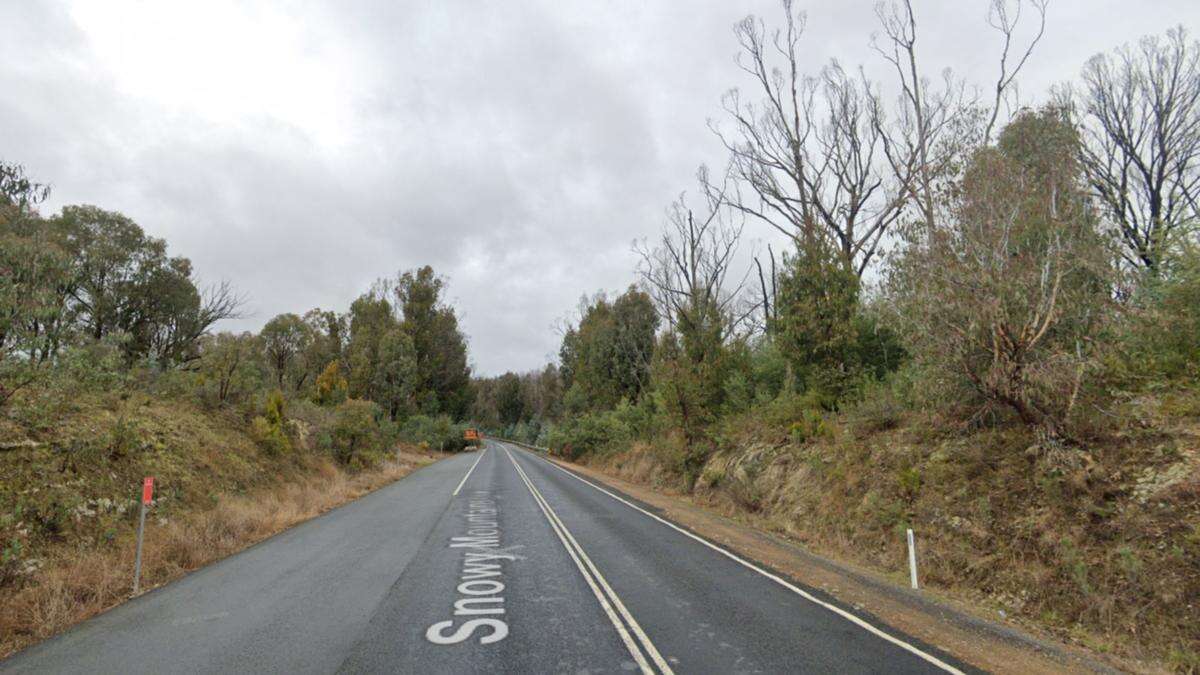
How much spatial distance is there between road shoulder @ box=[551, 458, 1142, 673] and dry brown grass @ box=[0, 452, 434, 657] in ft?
30.5

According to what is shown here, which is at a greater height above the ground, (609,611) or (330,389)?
Result: (330,389)

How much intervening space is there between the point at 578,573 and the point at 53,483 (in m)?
9.08

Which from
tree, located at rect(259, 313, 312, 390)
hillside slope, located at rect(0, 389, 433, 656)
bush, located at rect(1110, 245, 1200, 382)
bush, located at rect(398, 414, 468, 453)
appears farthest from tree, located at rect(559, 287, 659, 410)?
bush, located at rect(1110, 245, 1200, 382)

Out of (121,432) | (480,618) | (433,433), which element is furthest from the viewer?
(433,433)

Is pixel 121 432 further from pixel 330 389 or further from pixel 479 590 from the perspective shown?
pixel 330 389

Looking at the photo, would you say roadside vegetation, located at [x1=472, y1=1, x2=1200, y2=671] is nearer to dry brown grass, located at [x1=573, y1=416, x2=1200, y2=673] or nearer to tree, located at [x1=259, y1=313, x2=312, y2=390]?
dry brown grass, located at [x1=573, y1=416, x2=1200, y2=673]

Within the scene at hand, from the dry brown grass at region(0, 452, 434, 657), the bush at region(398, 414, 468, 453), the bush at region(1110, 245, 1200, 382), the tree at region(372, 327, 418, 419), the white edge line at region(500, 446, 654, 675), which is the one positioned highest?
the tree at region(372, 327, 418, 419)

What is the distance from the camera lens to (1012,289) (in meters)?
8.41

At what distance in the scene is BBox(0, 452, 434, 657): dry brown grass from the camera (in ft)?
20.1

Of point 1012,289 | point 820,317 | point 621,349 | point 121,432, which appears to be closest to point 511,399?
point 621,349

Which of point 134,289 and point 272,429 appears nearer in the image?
point 272,429

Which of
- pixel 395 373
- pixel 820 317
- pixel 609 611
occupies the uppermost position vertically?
pixel 395 373

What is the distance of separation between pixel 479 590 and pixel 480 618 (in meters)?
1.18

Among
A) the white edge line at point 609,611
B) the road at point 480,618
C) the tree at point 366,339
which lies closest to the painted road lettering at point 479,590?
the road at point 480,618
